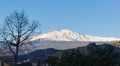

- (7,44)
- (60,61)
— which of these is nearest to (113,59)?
(60,61)

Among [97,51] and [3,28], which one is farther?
[3,28]

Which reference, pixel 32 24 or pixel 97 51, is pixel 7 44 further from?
pixel 97 51

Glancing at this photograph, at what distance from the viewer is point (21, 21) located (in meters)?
57.2

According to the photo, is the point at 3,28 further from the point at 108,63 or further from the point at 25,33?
the point at 108,63

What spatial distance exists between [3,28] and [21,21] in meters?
3.21

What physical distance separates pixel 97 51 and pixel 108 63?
3.79 ft

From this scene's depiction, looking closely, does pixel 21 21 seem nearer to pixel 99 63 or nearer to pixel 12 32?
pixel 12 32

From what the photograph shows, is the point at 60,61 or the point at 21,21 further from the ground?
the point at 21,21

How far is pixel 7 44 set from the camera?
196 ft

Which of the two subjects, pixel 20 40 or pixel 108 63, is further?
pixel 20 40

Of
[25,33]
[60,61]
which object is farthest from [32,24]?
[60,61]

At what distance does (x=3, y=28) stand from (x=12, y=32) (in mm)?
1968

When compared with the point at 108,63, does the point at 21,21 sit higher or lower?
higher

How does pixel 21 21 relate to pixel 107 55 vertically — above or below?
above
